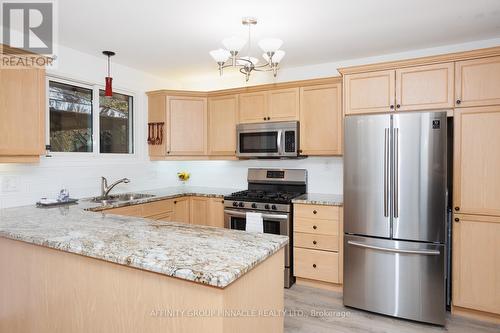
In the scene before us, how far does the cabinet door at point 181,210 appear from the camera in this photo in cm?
368

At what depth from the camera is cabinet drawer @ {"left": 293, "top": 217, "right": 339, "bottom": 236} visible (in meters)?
3.06

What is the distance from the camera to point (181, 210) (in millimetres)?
3760

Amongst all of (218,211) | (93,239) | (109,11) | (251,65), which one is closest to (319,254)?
→ (218,211)

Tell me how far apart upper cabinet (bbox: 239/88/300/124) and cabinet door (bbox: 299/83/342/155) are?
0.11m

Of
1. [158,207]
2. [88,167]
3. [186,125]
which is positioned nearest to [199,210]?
[158,207]

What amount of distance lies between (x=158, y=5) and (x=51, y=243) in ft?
5.82

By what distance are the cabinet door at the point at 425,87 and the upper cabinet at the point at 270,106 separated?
1.15 metres

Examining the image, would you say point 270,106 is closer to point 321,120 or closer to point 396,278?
point 321,120

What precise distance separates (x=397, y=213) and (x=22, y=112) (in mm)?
3175

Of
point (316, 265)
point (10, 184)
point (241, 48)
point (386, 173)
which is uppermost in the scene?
point (241, 48)

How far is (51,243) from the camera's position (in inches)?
59.9

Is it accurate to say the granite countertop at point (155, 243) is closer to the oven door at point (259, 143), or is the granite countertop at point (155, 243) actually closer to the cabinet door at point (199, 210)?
the cabinet door at point (199, 210)

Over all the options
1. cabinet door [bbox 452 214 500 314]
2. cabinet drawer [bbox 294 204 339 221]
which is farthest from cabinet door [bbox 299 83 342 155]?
cabinet door [bbox 452 214 500 314]

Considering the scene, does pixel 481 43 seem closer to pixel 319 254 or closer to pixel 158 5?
pixel 319 254
